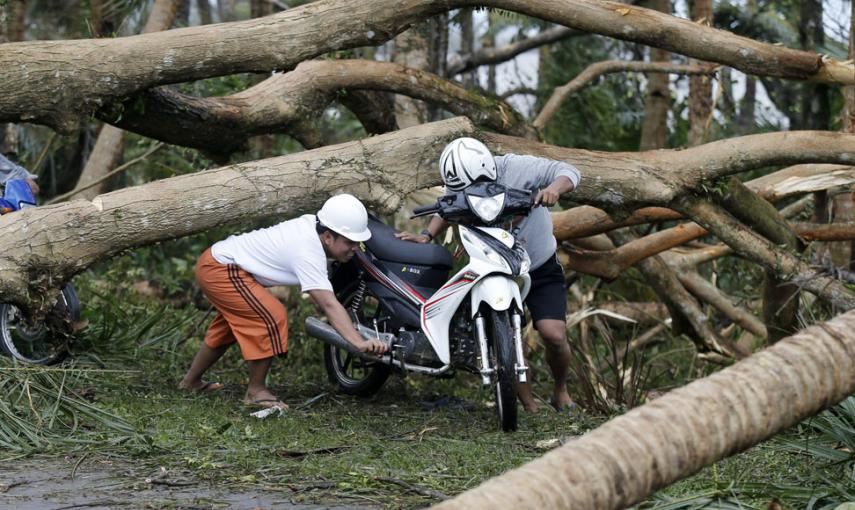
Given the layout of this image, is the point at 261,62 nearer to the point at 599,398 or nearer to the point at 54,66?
the point at 54,66

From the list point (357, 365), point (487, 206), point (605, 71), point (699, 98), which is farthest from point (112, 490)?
point (699, 98)

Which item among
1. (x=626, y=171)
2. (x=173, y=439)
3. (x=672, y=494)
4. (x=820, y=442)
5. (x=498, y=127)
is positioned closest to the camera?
(x=672, y=494)

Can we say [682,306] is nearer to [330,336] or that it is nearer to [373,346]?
[330,336]

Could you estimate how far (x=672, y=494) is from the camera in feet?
14.9

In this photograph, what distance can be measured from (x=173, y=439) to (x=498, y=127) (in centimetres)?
418

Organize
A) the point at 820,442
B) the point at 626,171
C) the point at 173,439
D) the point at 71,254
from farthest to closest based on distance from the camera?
the point at 626,171, the point at 71,254, the point at 173,439, the point at 820,442

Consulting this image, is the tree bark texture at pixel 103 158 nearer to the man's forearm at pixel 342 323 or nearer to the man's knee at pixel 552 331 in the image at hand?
the man's forearm at pixel 342 323

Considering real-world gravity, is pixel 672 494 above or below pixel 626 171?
below

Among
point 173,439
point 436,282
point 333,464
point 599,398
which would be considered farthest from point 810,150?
point 173,439

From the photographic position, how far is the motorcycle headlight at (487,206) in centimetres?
632

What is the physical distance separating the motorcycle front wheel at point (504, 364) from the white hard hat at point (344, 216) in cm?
99

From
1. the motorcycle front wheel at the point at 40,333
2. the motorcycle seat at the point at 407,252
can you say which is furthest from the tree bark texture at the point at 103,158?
the motorcycle seat at the point at 407,252

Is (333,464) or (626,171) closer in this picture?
(333,464)

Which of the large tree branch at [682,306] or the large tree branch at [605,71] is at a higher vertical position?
the large tree branch at [605,71]
